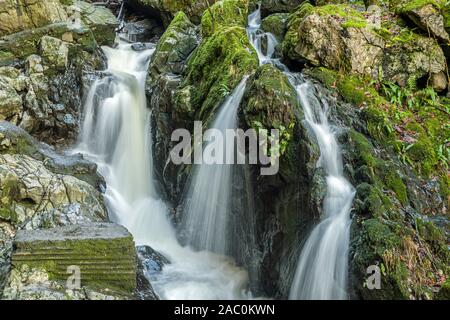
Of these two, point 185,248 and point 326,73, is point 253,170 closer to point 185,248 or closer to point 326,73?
point 185,248

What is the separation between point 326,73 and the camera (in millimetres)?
8812

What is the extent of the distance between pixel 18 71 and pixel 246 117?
7.50 meters

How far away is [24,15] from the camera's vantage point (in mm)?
12992

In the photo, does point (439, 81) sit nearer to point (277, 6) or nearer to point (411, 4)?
point (411, 4)

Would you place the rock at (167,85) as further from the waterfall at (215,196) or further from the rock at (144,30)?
the rock at (144,30)

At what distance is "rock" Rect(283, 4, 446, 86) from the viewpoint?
9.00 meters

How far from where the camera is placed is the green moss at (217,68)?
8.45 meters

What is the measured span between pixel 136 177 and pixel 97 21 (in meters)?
6.69

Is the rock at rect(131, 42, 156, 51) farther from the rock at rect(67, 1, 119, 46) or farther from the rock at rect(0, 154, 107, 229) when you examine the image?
the rock at rect(0, 154, 107, 229)

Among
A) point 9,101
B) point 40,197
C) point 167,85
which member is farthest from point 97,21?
point 40,197

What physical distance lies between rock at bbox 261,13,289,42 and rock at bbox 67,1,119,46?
539 centimetres

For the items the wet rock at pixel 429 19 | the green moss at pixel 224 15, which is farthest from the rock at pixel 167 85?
the wet rock at pixel 429 19
